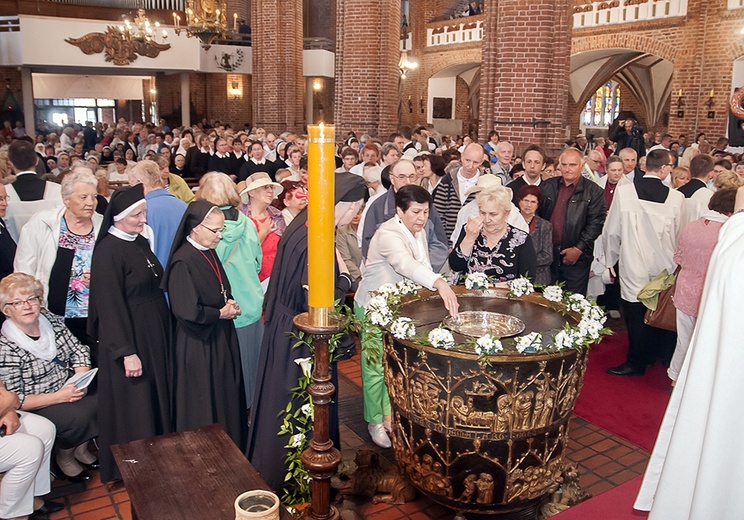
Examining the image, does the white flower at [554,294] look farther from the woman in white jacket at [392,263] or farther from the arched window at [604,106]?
the arched window at [604,106]

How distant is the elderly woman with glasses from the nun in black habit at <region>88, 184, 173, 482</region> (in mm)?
186

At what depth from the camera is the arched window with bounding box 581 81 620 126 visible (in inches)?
1162

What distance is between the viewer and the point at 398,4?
1341 centimetres

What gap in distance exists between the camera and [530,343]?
2779mm

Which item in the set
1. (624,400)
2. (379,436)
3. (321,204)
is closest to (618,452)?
(624,400)

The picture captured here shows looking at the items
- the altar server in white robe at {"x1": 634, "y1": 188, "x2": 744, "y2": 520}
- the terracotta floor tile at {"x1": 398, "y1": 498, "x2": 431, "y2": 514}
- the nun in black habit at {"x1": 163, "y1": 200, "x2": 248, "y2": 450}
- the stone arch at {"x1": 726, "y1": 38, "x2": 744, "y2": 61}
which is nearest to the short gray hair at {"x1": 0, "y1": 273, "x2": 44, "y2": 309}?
the nun in black habit at {"x1": 163, "y1": 200, "x2": 248, "y2": 450}

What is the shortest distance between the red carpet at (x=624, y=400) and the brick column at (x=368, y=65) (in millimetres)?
8536

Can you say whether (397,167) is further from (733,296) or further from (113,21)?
(113,21)

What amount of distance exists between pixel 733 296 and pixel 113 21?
21.4 m

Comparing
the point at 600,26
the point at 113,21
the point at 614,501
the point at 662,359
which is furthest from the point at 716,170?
the point at 113,21

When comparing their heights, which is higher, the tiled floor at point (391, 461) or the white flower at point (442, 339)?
the white flower at point (442, 339)

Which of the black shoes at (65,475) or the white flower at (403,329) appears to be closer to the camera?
the white flower at (403,329)

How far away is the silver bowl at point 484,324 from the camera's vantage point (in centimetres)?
305

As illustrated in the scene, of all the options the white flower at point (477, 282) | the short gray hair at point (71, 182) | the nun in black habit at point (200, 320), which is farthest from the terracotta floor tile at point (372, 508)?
the short gray hair at point (71, 182)
